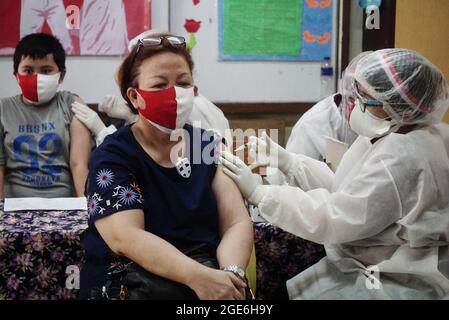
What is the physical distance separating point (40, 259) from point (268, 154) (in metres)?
0.80

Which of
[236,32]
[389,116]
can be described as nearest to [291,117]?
[236,32]

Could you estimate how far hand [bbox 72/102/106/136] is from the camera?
261cm

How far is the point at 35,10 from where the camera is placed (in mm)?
3211

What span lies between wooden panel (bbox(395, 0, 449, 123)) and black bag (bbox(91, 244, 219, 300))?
2.38 meters

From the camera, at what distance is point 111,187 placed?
4.50ft

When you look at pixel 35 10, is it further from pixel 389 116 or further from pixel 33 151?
pixel 389 116

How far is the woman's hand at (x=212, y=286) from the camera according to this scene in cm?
131

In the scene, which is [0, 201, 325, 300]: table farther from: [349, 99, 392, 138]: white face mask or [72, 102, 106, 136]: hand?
[72, 102, 106, 136]: hand

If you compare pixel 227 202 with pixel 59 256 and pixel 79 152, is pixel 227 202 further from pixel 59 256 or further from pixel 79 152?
pixel 79 152

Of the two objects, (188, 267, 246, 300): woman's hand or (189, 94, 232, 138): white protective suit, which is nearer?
(188, 267, 246, 300): woman's hand

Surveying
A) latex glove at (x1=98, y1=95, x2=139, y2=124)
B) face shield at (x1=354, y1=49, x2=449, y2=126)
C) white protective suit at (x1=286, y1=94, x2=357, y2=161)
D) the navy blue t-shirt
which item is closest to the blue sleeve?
the navy blue t-shirt

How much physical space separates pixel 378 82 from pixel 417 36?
1.98 m

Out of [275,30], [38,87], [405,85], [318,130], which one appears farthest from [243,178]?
[275,30]

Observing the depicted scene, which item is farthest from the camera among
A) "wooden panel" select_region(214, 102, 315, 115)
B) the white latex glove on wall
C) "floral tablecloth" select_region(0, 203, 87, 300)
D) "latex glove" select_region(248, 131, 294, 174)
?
"wooden panel" select_region(214, 102, 315, 115)
